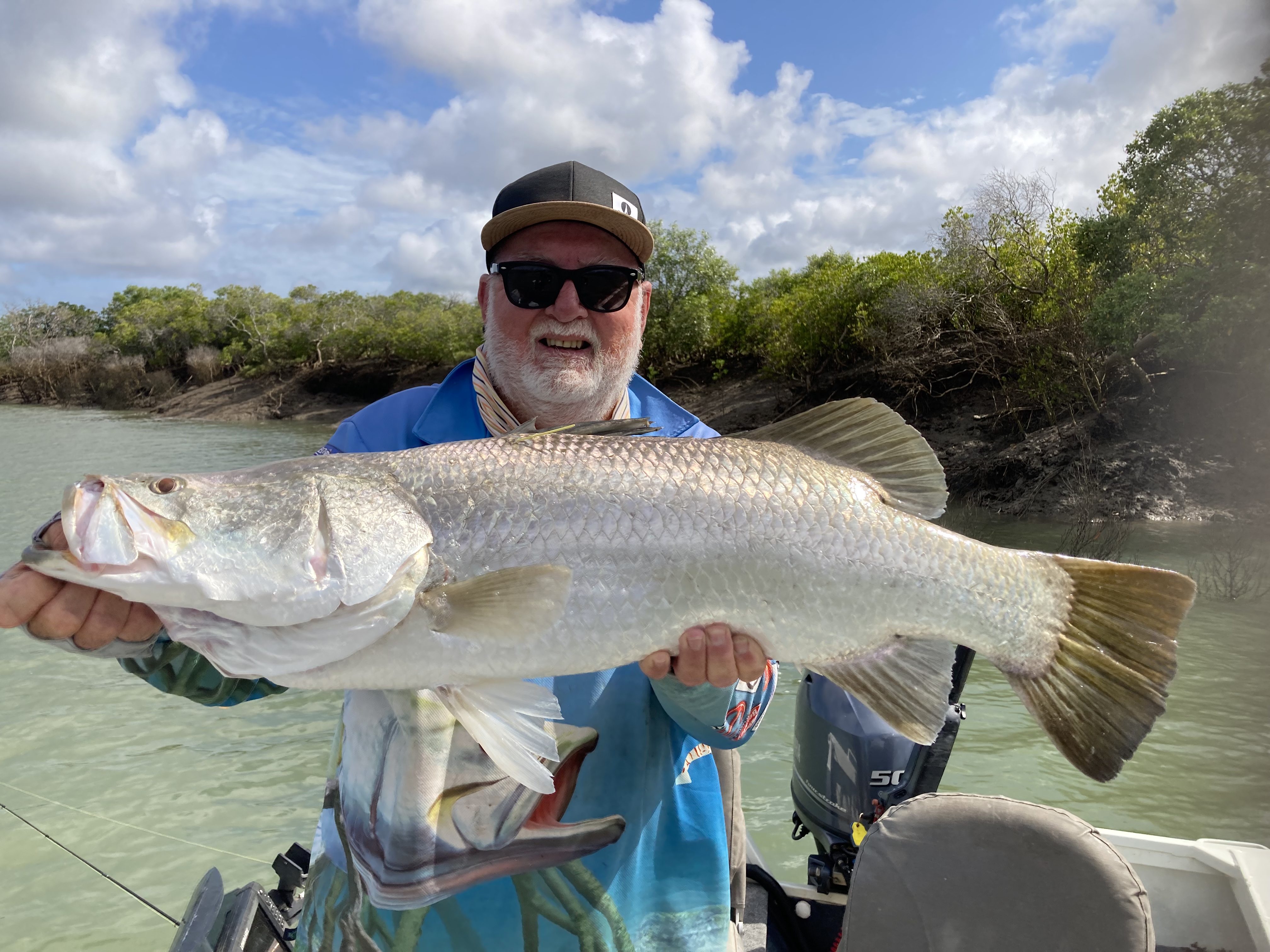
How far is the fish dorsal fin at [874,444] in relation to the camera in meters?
2.27

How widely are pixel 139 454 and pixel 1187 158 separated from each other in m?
35.9

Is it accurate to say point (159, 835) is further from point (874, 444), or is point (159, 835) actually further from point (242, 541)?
point (874, 444)

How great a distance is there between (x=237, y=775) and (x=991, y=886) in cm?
693

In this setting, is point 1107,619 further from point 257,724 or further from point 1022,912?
point 257,724

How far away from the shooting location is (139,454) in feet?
107

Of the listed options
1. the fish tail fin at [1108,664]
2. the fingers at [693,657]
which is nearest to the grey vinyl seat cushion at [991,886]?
the fish tail fin at [1108,664]

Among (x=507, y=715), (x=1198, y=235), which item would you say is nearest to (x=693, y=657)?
(x=507, y=715)

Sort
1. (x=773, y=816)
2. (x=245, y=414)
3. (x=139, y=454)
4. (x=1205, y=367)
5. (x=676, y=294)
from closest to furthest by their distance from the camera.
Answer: (x=773, y=816), (x=1205, y=367), (x=139, y=454), (x=676, y=294), (x=245, y=414)

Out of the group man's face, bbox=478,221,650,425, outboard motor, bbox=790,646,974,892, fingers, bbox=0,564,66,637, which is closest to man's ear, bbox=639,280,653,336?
man's face, bbox=478,221,650,425

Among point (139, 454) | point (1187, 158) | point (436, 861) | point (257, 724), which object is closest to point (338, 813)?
point (436, 861)

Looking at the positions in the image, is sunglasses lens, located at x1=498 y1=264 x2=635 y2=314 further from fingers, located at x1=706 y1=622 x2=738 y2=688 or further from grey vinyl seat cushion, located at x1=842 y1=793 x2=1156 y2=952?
grey vinyl seat cushion, located at x1=842 y1=793 x2=1156 y2=952

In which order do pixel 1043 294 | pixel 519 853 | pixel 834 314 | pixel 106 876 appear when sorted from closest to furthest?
pixel 519 853
pixel 106 876
pixel 1043 294
pixel 834 314

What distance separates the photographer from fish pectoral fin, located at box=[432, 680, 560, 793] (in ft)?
6.40

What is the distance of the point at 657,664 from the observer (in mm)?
2139
